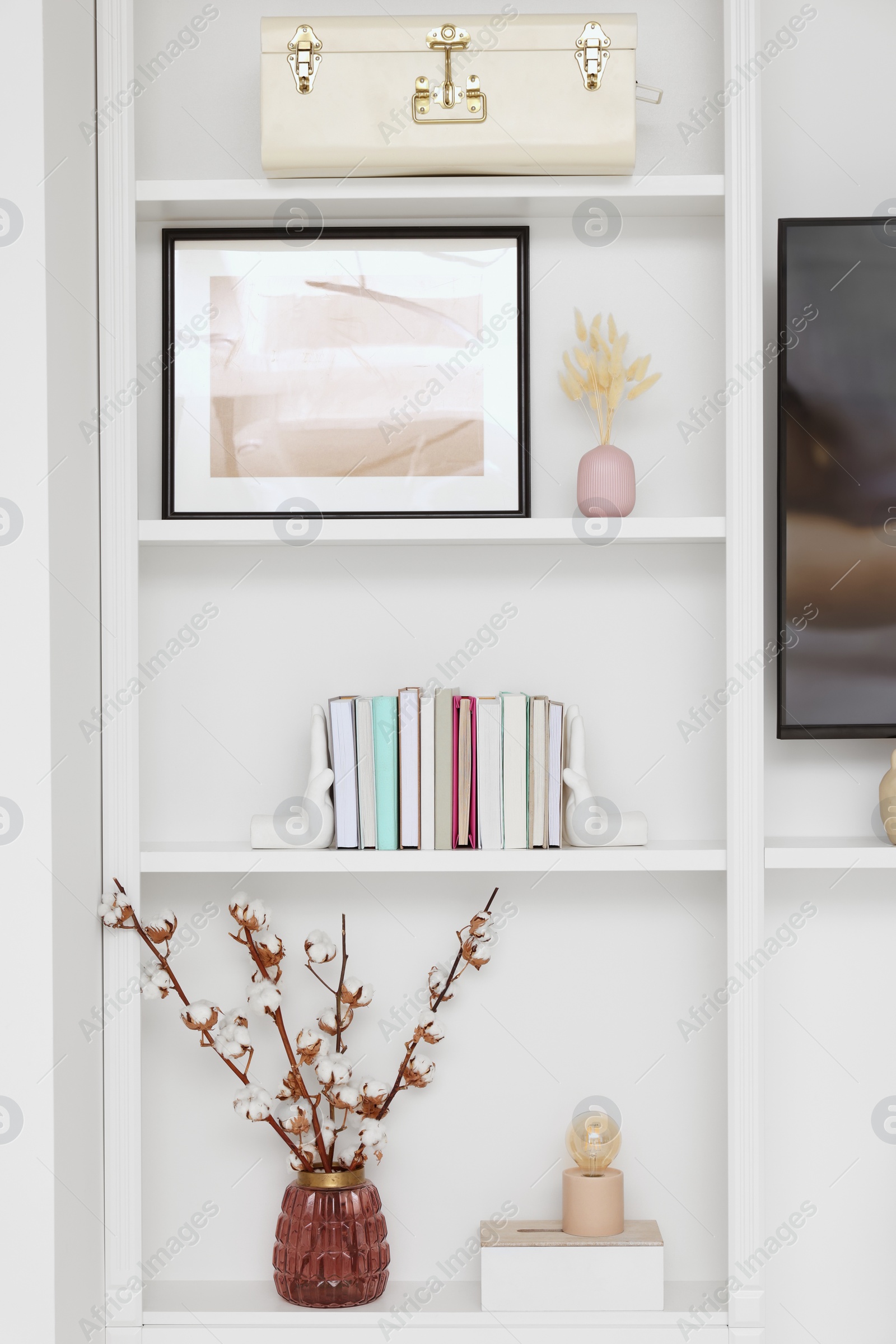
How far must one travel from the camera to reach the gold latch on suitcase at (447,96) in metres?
1.51

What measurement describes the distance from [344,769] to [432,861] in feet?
0.60

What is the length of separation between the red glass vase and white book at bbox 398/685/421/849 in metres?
0.50

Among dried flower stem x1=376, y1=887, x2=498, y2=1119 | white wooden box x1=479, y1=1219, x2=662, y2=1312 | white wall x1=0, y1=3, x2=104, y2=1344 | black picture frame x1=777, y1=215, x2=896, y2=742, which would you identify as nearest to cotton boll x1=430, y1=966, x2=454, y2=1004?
dried flower stem x1=376, y1=887, x2=498, y2=1119

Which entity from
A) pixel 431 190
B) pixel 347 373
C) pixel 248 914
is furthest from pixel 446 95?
pixel 248 914

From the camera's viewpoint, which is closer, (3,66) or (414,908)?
(3,66)

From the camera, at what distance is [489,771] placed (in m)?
1.57

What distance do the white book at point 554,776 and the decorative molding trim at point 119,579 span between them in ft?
1.95

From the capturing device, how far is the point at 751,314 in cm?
157

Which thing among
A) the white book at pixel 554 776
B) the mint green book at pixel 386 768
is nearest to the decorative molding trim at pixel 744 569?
the white book at pixel 554 776

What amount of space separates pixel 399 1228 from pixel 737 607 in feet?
3.53

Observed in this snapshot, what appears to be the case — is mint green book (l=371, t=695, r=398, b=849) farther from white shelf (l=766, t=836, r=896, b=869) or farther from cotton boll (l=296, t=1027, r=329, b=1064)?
white shelf (l=766, t=836, r=896, b=869)

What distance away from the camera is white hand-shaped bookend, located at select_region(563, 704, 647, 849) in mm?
1583

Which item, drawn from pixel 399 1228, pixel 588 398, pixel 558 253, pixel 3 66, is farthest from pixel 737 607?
pixel 3 66

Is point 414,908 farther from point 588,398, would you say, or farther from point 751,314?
point 751,314
